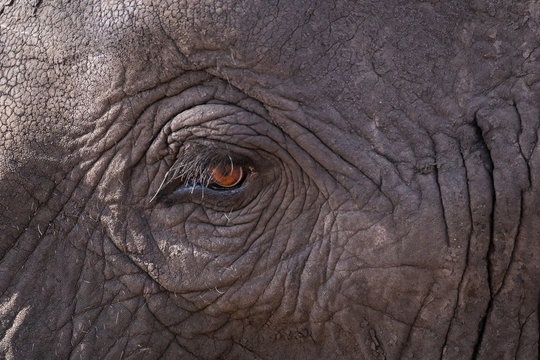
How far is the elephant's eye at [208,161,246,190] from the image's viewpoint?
3.61 metres

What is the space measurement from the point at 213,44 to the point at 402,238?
1.11 meters

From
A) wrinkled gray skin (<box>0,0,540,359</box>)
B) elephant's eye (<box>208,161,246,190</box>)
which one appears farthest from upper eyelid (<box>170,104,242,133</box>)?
elephant's eye (<box>208,161,246,190</box>)

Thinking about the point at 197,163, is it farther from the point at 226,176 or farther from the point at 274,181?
the point at 274,181

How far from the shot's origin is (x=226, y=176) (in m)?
3.63

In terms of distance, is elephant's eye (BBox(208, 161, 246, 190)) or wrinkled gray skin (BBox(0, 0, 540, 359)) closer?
wrinkled gray skin (BBox(0, 0, 540, 359))

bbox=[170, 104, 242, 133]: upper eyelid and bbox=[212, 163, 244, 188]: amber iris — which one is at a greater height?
bbox=[170, 104, 242, 133]: upper eyelid

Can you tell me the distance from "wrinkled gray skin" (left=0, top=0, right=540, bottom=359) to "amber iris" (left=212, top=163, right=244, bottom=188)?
0.14 feet

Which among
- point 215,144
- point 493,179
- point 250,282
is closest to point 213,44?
point 215,144

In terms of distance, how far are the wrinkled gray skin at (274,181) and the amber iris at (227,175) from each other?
4 centimetres

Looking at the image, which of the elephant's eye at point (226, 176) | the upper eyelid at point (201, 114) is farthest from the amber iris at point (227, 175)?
the upper eyelid at point (201, 114)

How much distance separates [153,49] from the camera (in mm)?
3650

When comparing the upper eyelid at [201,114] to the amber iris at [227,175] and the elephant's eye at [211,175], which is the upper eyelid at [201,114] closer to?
the elephant's eye at [211,175]

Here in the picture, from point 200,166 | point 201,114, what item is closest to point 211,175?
point 200,166

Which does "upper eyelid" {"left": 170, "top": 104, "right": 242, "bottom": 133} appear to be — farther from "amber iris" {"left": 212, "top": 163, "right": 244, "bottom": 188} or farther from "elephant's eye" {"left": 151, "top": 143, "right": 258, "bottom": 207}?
"amber iris" {"left": 212, "top": 163, "right": 244, "bottom": 188}
